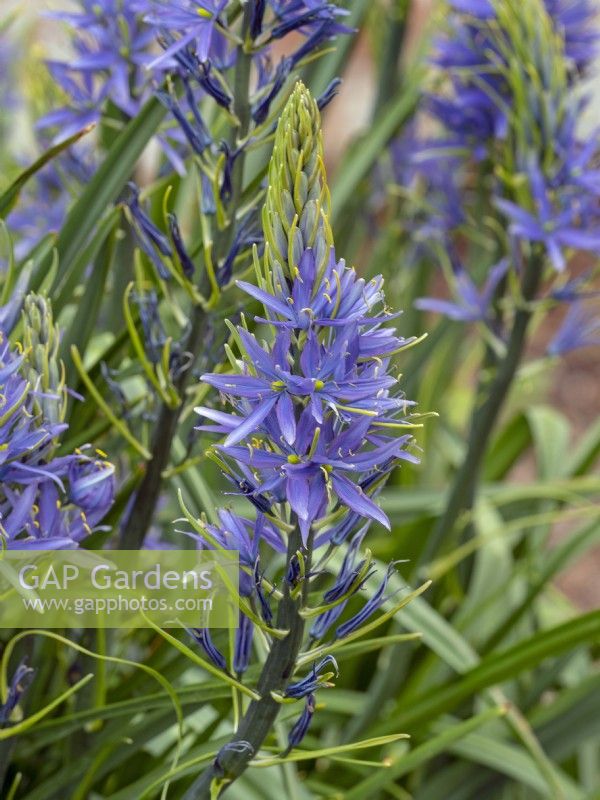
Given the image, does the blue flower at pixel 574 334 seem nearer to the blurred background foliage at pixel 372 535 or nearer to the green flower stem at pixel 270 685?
the blurred background foliage at pixel 372 535

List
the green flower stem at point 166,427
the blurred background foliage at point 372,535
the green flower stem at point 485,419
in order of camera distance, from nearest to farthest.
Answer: the green flower stem at point 166,427 < the blurred background foliage at point 372,535 < the green flower stem at point 485,419

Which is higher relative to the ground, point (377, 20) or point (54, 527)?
point (377, 20)

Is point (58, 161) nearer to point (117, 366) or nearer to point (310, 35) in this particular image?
point (117, 366)

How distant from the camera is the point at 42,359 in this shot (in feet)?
2.80

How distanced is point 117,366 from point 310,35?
46cm

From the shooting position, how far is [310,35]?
0.96 m

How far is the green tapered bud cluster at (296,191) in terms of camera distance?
0.70 m

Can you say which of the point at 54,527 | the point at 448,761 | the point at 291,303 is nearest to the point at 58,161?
the point at 54,527

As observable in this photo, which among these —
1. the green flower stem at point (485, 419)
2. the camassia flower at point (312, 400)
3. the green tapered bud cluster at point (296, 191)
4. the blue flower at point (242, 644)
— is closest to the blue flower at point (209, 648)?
the blue flower at point (242, 644)

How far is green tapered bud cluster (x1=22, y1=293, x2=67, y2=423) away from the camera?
842 millimetres

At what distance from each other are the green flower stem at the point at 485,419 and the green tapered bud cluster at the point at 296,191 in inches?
28.5

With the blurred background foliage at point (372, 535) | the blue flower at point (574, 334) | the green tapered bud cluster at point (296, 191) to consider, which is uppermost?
the green tapered bud cluster at point (296, 191)

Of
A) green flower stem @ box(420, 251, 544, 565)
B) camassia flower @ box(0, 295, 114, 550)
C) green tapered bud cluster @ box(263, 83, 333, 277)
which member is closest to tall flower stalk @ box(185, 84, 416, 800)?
green tapered bud cluster @ box(263, 83, 333, 277)

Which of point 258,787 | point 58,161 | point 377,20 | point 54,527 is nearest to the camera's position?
point 54,527
